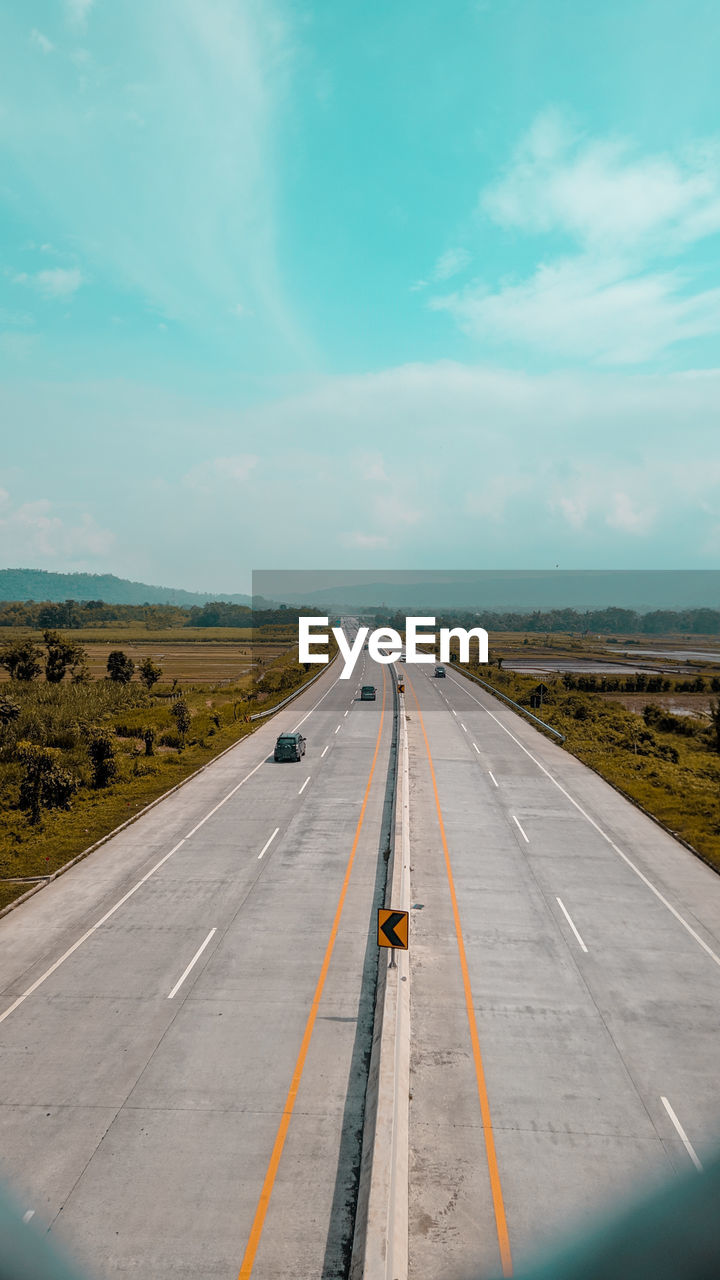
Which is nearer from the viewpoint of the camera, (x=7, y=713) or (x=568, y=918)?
(x=568, y=918)

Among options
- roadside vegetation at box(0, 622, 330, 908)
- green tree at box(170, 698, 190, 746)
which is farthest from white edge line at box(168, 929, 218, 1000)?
green tree at box(170, 698, 190, 746)

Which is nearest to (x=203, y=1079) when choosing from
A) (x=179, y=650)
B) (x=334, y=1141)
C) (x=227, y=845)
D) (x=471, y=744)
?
(x=334, y=1141)

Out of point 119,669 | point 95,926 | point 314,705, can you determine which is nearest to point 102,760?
point 95,926

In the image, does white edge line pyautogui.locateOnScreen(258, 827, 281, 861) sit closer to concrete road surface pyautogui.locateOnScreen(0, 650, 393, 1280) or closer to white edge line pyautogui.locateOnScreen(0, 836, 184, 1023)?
concrete road surface pyautogui.locateOnScreen(0, 650, 393, 1280)

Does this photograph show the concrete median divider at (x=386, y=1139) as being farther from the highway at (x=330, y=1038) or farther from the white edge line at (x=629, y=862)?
the white edge line at (x=629, y=862)

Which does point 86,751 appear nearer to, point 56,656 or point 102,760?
point 102,760

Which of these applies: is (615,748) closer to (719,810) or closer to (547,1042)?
(719,810)
